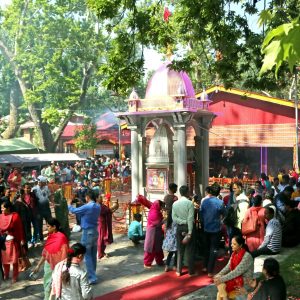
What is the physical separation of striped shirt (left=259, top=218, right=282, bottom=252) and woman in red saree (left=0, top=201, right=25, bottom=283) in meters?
4.74

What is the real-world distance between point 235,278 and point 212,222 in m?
2.96

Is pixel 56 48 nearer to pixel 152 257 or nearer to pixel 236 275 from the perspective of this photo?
pixel 152 257

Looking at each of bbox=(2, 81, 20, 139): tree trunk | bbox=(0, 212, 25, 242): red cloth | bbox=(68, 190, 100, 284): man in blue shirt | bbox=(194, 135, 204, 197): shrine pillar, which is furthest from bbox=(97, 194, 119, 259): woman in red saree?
bbox=(2, 81, 20, 139): tree trunk

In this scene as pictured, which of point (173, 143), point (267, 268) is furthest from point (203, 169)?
point (267, 268)

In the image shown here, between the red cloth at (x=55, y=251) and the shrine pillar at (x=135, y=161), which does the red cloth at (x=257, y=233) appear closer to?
the red cloth at (x=55, y=251)

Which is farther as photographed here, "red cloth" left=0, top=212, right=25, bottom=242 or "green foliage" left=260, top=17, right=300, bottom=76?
"red cloth" left=0, top=212, right=25, bottom=242

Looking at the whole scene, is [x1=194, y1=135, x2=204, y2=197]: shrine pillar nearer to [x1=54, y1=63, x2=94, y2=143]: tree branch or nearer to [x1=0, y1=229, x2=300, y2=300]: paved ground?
[x1=0, y1=229, x2=300, y2=300]: paved ground

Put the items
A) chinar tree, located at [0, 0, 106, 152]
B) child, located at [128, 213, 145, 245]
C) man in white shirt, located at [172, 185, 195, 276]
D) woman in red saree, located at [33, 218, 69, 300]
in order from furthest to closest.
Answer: chinar tree, located at [0, 0, 106, 152] < child, located at [128, 213, 145, 245] < man in white shirt, located at [172, 185, 195, 276] < woman in red saree, located at [33, 218, 69, 300]

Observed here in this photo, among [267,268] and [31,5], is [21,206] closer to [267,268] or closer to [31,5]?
[267,268]

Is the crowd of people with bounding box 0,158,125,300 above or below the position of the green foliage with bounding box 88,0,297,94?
below

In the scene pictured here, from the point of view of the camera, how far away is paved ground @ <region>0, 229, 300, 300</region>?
8.08 meters

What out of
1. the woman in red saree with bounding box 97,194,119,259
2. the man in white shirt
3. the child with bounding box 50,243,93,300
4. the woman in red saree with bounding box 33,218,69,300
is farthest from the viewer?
the woman in red saree with bounding box 97,194,119,259

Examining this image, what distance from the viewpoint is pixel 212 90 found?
2525cm

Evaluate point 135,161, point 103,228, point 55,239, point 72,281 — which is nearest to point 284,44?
point 72,281
